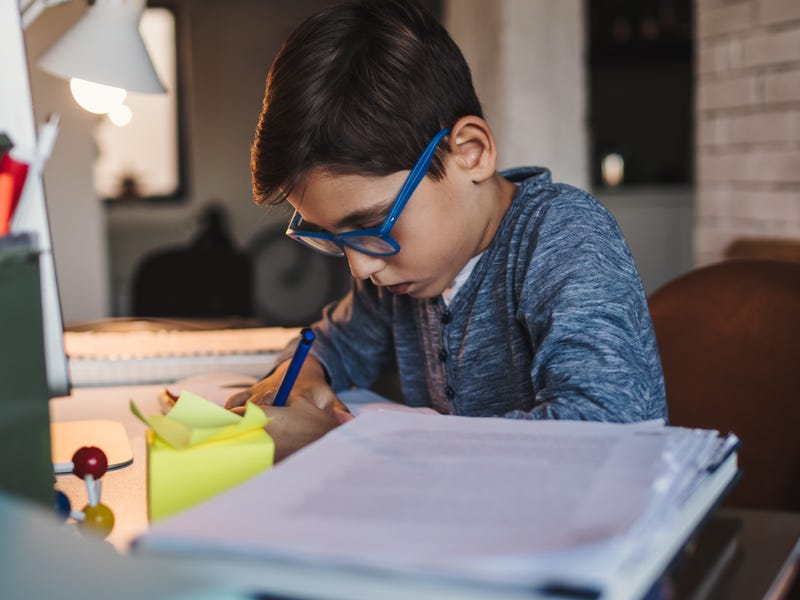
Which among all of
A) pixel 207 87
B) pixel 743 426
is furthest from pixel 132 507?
pixel 207 87

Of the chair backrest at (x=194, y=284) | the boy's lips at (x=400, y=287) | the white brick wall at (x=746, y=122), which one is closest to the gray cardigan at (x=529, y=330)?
the boy's lips at (x=400, y=287)

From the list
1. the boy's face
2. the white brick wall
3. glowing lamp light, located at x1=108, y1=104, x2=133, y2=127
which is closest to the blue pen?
the boy's face

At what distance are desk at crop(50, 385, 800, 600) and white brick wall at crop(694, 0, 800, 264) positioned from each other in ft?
6.72

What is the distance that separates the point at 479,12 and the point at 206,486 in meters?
2.74

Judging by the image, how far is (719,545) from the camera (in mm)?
635

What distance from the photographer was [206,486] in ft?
1.98

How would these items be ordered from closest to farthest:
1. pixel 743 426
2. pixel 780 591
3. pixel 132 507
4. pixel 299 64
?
pixel 780 591 → pixel 132 507 → pixel 299 64 → pixel 743 426

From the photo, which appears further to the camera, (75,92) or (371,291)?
(371,291)

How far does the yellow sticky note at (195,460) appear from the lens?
60 centimetres

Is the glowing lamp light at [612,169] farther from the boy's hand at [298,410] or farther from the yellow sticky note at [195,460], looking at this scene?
the yellow sticky note at [195,460]

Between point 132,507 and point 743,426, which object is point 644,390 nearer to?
Result: point 743,426

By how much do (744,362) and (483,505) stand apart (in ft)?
2.38

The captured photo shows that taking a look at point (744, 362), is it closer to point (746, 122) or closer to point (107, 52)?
point (107, 52)

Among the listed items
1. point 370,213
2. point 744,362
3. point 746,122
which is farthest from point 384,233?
point 746,122
